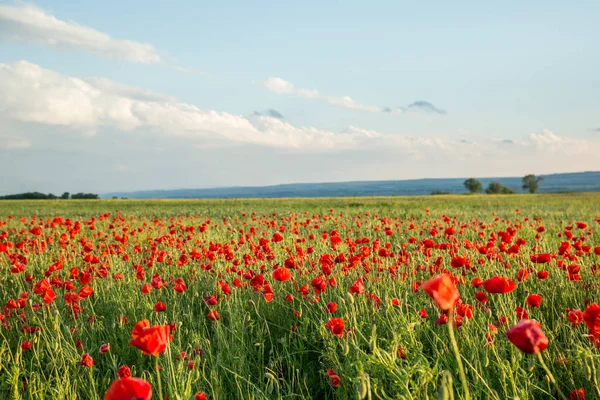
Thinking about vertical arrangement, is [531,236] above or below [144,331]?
below

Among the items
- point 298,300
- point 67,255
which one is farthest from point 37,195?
point 298,300

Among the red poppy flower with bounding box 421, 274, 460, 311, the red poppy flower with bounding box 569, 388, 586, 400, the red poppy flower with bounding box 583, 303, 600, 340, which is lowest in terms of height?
the red poppy flower with bounding box 569, 388, 586, 400

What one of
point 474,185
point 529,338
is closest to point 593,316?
point 529,338

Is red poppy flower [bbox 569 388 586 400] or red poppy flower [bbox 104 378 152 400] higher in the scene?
red poppy flower [bbox 104 378 152 400]

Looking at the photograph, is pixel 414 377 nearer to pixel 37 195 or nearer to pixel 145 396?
pixel 145 396

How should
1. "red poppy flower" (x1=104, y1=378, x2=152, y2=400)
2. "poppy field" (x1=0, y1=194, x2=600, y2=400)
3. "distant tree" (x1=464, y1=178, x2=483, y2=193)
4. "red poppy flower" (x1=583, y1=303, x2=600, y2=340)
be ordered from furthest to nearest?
"distant tree" (x1=464, y1=178, x2=483, y2=193) < "poppy field" (x1=0, y1=194, x2=600, y2=400) < "red poppy flower" (x1=583, y1=303, x2=600, y2=340) < "red poppy flower" (x1=104, y1=378, x2=152, y2=400)

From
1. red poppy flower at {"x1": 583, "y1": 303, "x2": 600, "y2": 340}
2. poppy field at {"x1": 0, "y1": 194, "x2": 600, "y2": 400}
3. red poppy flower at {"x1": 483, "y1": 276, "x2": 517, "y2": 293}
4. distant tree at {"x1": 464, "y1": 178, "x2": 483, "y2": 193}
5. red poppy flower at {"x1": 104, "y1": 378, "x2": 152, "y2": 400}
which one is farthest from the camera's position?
distant tree at {"x1": 464, "y1": 178, "x2": 483, "y2": 193}

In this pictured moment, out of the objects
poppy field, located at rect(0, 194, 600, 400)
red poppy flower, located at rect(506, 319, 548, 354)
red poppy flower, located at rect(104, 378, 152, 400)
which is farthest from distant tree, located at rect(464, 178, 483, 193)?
red poppy flower, located at rect(104, 378, 152, 400)

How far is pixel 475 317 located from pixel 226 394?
1974mm

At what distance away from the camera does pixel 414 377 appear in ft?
9.27

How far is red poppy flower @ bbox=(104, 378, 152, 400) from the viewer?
55.7 inches

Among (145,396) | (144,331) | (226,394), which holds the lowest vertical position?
(226,394)

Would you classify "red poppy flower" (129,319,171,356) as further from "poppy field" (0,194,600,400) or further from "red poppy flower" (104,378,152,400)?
"red poppy flower" (104,378,152,400)

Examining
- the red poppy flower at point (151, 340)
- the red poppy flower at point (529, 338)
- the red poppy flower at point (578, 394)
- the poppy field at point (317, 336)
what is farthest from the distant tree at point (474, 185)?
the red poppy flower at point (151, 340)
